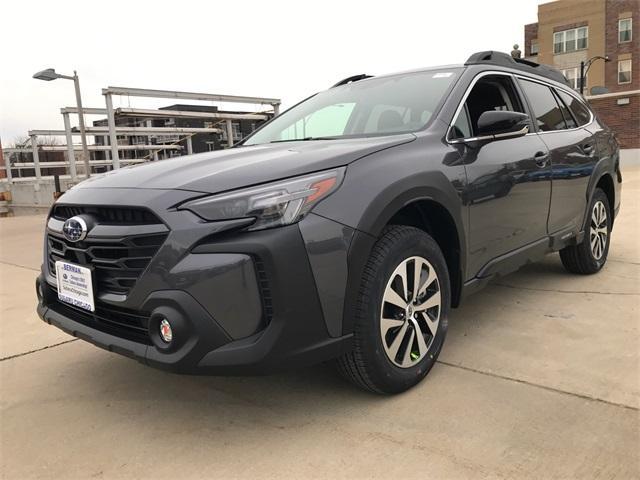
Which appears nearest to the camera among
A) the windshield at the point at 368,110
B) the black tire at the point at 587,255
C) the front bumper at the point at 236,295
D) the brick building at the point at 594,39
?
the front bumper at the point at 236,295

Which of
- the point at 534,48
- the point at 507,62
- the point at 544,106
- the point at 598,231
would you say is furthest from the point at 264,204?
the point at 534,48

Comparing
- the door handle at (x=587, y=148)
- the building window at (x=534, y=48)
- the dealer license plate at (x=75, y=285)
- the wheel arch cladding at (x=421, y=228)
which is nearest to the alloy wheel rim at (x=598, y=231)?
the door handle at (x=587, y=148)

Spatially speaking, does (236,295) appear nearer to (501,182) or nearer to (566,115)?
(501,182)

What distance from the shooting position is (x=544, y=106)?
4.12 metres

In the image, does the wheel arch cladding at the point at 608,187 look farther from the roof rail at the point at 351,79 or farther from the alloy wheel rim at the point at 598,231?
the roof rail at the point at 351,79

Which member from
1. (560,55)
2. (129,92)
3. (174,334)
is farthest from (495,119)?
(560,55)

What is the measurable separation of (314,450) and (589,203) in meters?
3.42

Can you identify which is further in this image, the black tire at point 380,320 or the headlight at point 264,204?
the black tire at point 380,320

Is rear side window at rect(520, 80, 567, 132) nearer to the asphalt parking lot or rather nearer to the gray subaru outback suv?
the gray subaru outback suv

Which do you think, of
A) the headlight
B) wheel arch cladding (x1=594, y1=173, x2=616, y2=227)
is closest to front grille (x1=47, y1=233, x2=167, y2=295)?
the headlight

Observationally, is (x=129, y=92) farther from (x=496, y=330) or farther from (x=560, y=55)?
(x=560, y=55)

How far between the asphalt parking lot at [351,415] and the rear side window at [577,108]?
6.11 feet

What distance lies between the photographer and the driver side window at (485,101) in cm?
316

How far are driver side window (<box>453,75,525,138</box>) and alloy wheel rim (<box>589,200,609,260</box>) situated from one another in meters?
1.45
